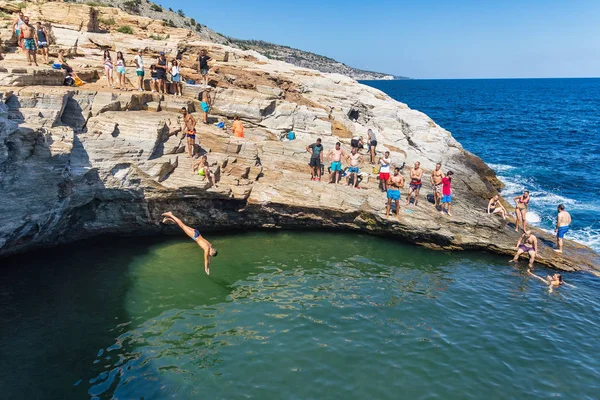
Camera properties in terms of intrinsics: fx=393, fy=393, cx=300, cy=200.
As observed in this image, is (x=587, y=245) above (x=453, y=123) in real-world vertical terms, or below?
below

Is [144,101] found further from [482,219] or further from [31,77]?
[482,219]

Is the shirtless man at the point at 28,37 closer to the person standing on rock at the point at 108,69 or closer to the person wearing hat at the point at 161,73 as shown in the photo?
the person standing on rock at the point at 108,69

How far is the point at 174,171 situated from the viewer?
60.8 ft

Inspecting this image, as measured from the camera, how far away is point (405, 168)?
995 inches

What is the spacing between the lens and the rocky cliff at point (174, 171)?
15734mm

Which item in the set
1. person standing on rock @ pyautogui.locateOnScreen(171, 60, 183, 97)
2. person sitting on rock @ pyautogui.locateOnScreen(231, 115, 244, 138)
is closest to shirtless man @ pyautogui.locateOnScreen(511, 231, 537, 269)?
person sitting on rock @ pyautogui.locateOnScreen(231, 115, 244, 138)

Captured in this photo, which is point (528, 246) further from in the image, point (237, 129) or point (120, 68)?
point (120, 68)

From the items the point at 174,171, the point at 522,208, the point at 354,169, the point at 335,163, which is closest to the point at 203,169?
the point at 174,171

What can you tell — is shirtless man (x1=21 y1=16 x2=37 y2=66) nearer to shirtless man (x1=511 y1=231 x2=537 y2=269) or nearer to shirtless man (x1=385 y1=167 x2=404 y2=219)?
shirtless man (x1=385 y1=167 x2=404 y2=219)

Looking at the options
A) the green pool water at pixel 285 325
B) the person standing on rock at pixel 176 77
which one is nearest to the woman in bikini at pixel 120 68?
the person standing on rock at pixel 176 77

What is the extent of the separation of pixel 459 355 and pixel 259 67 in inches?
1101

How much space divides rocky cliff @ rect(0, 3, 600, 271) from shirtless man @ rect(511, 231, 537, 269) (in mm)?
755

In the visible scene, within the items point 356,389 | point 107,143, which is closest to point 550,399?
point 356,389

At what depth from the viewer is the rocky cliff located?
15.7 metres
